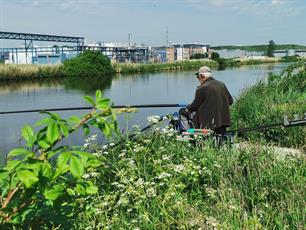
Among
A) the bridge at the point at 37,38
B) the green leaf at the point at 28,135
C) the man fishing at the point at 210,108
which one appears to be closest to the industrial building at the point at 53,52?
the bridge at the point at 37,38

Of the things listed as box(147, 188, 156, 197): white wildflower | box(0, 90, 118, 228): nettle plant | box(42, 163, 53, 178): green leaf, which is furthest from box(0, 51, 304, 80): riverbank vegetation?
box(42, 163, 53, 178): green leaf

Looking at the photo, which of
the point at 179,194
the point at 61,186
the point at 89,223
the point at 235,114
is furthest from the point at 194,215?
the point at 235,114

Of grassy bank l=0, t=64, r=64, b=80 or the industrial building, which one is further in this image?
the industrial building

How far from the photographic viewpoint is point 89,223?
3.44m

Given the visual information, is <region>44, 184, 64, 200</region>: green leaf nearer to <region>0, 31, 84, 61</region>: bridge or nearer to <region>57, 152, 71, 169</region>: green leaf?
<region>57, 152, 71, 169</region>: green leaf

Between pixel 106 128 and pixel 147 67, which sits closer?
pixel 106 128

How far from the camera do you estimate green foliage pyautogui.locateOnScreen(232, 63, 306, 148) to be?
301 inches

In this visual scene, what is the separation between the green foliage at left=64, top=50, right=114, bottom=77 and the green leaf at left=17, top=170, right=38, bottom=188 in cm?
5206

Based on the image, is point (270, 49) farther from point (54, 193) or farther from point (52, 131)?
point (52, 131)

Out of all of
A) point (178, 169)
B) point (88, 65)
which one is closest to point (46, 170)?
point (178, 169)

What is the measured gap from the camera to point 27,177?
1528mm

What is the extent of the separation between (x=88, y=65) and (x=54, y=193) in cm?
5353

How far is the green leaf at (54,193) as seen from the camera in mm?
1816

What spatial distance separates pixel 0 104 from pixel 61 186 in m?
23.7
